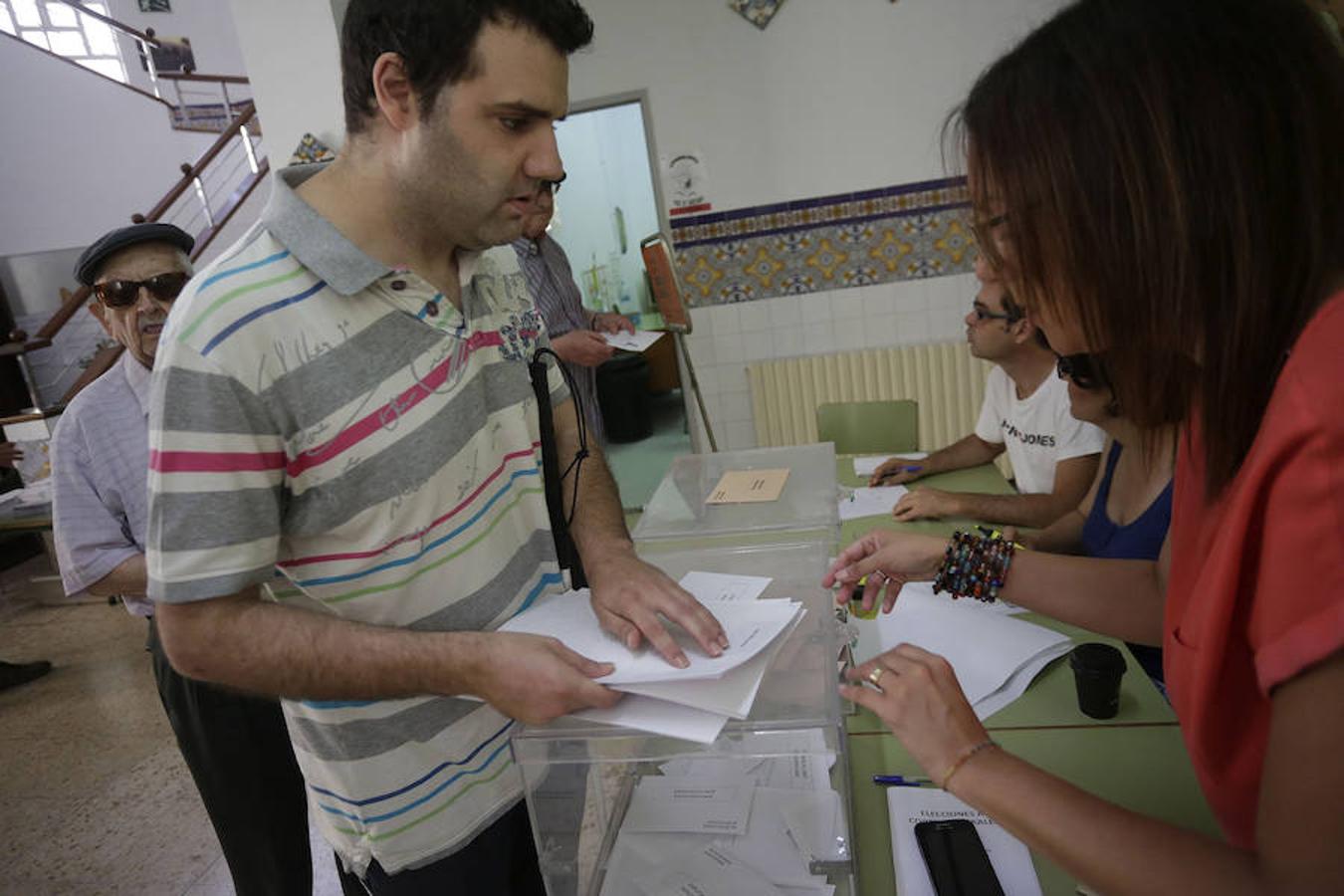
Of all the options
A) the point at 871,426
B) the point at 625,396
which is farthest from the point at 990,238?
the point at 625,396

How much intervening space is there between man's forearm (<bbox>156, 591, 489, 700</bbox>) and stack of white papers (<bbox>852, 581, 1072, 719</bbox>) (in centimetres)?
80

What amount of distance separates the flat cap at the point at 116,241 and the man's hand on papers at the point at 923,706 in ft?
5.44

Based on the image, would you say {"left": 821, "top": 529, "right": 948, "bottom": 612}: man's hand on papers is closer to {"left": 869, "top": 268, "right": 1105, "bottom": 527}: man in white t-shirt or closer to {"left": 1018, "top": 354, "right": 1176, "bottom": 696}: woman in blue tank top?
{"left": 1018, "top": 354, "right": 1176, "bottom": 696}: woman in blue tank top

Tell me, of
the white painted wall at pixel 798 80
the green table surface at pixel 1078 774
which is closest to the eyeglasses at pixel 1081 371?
the green table surface at pixel 1078 774

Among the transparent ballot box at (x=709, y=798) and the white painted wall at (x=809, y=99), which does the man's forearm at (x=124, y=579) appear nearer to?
the transparent ballot box at (x=709, y=798)

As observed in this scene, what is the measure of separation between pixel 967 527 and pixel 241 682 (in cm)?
170

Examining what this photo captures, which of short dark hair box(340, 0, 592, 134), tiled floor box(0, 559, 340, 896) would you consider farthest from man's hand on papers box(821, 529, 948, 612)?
tiled floor box(0, 559, 340, 896)

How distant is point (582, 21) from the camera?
987mm

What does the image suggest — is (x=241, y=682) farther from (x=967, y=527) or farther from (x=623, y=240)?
(x=623, y=240)

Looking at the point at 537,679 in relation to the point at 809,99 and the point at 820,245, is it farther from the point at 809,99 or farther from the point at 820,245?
the point at 809,99

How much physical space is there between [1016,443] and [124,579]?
2.36m

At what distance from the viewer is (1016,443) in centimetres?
236

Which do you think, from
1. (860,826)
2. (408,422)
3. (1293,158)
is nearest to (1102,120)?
(1293,158)

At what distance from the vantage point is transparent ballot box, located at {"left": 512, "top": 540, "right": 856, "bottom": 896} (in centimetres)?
81
